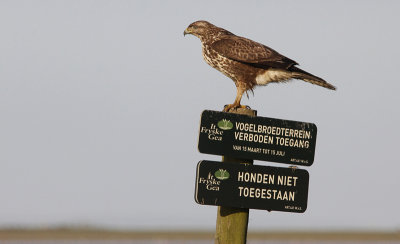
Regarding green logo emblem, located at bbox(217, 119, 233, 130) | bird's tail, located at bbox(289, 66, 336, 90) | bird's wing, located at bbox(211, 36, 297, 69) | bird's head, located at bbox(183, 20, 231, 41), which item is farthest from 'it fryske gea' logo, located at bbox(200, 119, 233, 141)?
bird's head, located at bbox(183, 20, 231, 41)

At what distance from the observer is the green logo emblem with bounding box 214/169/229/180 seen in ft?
27.6

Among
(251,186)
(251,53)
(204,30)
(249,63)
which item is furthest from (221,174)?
(204,30)

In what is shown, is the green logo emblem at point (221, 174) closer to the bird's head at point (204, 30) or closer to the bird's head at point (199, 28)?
the bird's head at point (204, 30)

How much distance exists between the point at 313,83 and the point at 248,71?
1.02 m

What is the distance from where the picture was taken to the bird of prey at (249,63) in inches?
492

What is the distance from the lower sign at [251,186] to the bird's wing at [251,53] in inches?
162

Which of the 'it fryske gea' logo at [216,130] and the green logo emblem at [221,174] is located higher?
the 'it fryske gea' logo at [216,130]

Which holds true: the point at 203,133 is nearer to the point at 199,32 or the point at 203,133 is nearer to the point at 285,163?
the point at 285,163

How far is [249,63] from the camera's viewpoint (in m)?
12.7

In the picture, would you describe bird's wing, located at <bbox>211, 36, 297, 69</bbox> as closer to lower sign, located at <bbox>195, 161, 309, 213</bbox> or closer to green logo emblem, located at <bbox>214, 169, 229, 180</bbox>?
lower sign, located at <bbox>195, 161, 309, 213</bbox>

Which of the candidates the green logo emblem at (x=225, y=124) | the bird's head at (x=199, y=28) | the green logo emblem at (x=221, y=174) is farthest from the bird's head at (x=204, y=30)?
the green logo emblem at (x=221, y=174)

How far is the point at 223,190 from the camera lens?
27.6ft

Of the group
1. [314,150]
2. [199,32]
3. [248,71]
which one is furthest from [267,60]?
[314,150]

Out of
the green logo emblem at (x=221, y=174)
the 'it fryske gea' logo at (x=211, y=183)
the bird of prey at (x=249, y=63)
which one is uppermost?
the bird of prey at (x=249, y=63)
